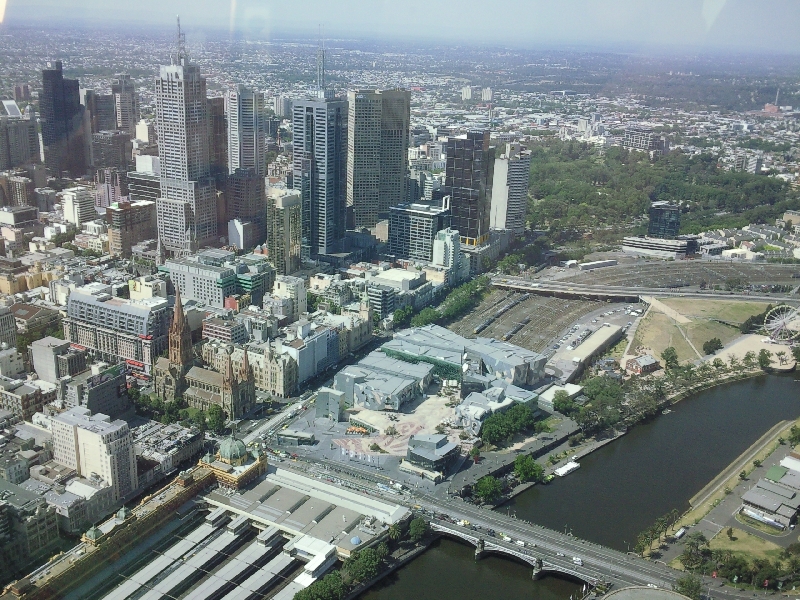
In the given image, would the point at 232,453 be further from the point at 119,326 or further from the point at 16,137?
the point at 16,137

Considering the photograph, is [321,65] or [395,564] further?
[321,65]

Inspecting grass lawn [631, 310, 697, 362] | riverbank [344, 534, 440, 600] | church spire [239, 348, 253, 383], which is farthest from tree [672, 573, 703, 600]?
grass lawn [631, 310, 697, 362]

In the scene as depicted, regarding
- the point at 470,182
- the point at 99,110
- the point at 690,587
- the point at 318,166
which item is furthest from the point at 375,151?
the point at 690,587

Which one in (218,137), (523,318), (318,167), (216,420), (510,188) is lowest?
(523,318)

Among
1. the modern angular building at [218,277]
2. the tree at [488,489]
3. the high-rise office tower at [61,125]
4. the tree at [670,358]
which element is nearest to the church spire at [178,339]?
the modern angular building at [218,277]

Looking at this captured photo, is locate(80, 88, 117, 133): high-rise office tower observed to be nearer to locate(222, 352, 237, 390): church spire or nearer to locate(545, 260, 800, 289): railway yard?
locate(545, 260, 800, 289): railway yard

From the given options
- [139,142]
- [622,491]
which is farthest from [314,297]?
[139,142]

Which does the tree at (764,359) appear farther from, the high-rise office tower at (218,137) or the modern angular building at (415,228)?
the high-rise office tower at (218,137)
